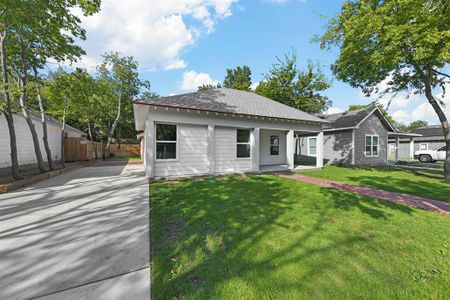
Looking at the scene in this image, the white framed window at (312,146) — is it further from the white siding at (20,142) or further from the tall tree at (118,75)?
the tall tree at (118,75)

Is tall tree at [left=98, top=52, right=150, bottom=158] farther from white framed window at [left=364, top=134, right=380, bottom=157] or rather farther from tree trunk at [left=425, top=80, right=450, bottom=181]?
tree trunk at [left=425, top=80, right=450, bottom=181]

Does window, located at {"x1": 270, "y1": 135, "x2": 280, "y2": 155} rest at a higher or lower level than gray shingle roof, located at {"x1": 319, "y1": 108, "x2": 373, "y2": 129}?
lower

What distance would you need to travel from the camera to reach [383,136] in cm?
1800

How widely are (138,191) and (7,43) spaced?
8999 millimetres

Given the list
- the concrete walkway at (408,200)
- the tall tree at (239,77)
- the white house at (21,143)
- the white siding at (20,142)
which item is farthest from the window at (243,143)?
the tall tree at (239,77)

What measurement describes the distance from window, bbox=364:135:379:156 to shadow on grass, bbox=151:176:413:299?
1348cm

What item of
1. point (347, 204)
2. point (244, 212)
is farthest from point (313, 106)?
point (244, 212)

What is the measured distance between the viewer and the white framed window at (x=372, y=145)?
1675 centimetres

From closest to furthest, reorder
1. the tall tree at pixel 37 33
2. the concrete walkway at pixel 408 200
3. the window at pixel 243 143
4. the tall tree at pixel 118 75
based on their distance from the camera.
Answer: the concrete walkway at pixel 408 200 < the tall tree at pixel 37 33 < the window at pixel 243 143 < the tall tree at pixel 118 75

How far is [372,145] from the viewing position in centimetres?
1708

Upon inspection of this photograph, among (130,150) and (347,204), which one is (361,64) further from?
(130,150)

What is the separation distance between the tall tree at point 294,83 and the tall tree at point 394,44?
7238mm

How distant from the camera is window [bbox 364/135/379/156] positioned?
1677cm

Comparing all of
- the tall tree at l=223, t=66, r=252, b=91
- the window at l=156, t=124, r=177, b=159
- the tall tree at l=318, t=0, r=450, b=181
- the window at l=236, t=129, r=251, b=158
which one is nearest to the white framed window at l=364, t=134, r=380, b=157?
the tall tree at l=318, t=0, r=450, b=181
